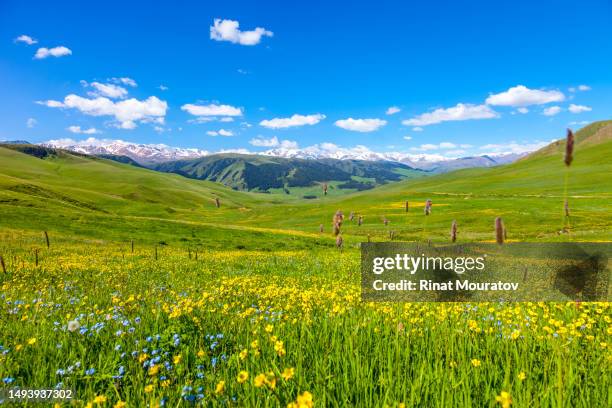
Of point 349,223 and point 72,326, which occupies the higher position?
point 72,326

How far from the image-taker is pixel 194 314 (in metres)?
5.77

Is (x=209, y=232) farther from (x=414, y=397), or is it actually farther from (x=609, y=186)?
(x=609, y=186)

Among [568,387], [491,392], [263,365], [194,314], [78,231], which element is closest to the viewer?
[568,387]

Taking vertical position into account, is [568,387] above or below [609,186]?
below

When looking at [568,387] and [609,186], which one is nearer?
[568,387]

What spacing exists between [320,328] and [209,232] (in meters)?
52.0

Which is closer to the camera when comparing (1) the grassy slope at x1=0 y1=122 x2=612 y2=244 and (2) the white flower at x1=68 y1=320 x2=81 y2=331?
(2) the white flower at x1=68 y1=320 x2=81 y2=331

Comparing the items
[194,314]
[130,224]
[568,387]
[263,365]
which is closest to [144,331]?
[194,314]

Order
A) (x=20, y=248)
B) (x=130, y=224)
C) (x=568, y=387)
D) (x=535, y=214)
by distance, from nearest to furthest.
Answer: (x=568, y=387) → (x=20, y=248) → (x=130, y=224) → (x=535, y=214)

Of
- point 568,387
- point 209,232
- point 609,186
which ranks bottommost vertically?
point 209,232

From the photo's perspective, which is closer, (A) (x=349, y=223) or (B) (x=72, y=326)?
(B) (x=72, y=326)

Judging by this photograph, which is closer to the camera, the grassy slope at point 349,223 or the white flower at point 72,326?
the white flower at point 72,326

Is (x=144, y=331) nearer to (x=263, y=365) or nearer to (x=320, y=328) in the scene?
(x=263, y=365)

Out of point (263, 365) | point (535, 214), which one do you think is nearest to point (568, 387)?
point (263, 365)
